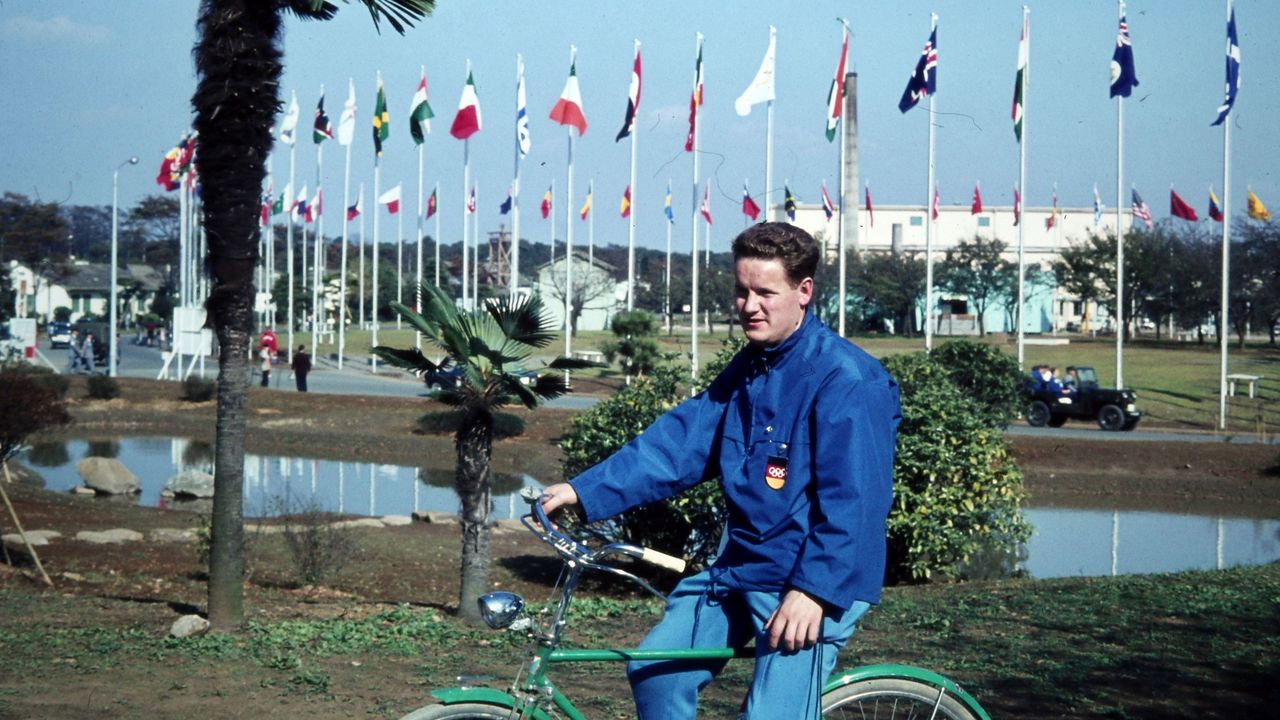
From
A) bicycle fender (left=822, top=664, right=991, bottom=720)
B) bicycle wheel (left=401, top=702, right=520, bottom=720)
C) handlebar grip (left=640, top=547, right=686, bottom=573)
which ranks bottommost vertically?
bicycle fender (left=822, top=664, right=991, bottom=720)

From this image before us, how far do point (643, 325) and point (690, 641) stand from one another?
3862 centimetres

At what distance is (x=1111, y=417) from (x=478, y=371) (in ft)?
85.3

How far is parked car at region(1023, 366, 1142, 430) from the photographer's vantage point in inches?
1341

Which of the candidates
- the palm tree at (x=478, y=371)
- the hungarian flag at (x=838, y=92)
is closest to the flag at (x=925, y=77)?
the hungarian flag at (x=838, y=92)

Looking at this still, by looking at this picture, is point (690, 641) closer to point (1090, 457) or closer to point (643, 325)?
point (1090, 457)

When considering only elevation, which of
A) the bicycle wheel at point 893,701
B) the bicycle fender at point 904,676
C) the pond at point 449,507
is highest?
the bicycle fender at point 904,676

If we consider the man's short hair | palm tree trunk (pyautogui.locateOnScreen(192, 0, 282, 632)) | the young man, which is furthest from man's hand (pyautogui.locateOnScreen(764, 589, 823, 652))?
palm tree trunk (pyautogui.locateOnScreen(192, 0, 282, 632))

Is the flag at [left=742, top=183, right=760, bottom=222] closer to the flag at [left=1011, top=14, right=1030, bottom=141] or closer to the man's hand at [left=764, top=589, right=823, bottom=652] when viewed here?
the flag at [left=1011, top=14, right=1030, bottom=141]

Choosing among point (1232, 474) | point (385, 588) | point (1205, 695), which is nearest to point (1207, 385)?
point (1232, 474)

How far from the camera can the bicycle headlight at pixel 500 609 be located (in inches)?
127

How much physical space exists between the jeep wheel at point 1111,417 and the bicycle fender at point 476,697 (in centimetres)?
3291

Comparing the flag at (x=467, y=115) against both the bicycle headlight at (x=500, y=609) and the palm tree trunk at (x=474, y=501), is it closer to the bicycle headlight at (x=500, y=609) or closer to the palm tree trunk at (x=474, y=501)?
the palm tree trunk at (x=474, y=501)

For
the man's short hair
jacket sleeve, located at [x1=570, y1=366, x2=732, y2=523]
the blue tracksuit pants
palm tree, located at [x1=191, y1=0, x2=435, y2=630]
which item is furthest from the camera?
palm tree, located at [x1=191, y1=0, x2=435, y2=630]

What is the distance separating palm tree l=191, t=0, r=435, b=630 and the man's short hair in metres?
6.81
